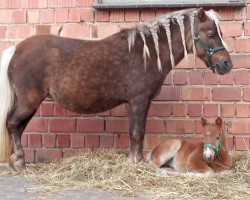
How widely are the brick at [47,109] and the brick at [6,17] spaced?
1083mm

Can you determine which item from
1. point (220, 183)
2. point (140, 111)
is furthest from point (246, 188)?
point (140, 111)

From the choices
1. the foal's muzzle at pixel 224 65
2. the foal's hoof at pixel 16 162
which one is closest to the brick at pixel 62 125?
the foal's hoof at pixel 16 162

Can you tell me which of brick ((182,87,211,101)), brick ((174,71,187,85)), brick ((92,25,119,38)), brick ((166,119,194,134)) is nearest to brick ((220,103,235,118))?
brick ((182,87,211,101))

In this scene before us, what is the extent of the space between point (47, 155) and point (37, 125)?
0.38 meters

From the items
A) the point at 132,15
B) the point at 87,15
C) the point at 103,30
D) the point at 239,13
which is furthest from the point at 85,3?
the point at 239,13

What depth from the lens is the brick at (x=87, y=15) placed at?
168 inches

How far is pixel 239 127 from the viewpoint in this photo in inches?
161

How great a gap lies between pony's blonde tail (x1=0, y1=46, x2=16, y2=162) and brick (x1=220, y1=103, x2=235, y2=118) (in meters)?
2.28

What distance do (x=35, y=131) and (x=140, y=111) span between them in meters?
1.52

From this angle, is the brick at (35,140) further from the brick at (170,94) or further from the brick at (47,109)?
the brick at (170,94)

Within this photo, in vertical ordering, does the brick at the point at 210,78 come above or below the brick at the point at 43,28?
below

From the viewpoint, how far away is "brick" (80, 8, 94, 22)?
426 centimetres

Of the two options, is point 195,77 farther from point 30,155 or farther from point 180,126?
point 30,155

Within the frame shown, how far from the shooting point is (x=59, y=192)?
296cm
